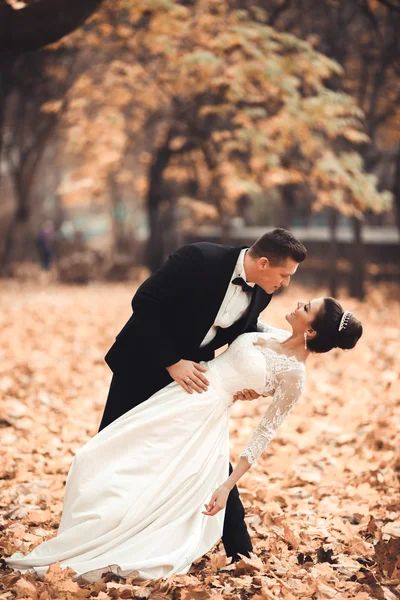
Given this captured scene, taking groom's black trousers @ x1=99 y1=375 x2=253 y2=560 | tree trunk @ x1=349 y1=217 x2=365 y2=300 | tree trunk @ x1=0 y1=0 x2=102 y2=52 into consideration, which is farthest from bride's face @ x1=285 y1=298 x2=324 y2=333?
tree trunk @ x1=349 y1=217 x2=365 y2=300

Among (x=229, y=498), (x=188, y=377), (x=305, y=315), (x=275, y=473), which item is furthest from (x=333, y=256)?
(x=188, y=377)

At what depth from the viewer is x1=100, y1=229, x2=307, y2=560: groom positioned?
3.50m

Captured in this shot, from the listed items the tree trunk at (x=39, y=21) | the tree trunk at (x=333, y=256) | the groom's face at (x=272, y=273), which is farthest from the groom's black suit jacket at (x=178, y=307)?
the tree trunk at (x=333, y=256)

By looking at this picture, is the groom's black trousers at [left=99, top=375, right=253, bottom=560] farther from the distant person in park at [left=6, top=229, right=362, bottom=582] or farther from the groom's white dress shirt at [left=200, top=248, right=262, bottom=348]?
the groom's white dress shirt at [left=200, top=248, right=262, bottom=348]

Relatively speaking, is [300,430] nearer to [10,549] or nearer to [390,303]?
[10,549]

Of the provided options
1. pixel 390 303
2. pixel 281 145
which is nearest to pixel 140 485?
pixel 281 145

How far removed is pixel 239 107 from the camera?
14172 millimetres

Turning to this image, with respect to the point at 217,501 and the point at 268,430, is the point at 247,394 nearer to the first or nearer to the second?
the point at 268,430

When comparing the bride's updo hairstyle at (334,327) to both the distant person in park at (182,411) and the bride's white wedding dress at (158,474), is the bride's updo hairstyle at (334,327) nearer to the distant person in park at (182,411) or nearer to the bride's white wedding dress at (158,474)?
the distant person in park at (182,411)

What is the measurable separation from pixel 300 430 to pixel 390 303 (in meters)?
10.3

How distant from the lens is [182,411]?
3580mm

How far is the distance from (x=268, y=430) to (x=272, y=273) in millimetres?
795

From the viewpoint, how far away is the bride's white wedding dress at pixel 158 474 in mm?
3443

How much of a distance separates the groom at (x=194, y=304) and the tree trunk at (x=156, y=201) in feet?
49.3
